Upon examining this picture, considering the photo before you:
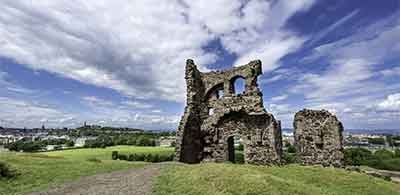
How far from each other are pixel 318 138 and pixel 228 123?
7.17 metres

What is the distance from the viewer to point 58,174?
17.0 m

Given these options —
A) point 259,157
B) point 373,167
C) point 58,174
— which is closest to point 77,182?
point 58,174

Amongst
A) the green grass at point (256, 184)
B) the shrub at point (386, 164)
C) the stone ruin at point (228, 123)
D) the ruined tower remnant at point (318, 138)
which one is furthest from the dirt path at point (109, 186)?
the shrub at point (386, 164)

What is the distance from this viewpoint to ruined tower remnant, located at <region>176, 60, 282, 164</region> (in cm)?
2166

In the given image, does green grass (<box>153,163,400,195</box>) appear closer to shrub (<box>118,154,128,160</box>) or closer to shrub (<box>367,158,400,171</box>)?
shrub (<box>118,154,128,160</box>)

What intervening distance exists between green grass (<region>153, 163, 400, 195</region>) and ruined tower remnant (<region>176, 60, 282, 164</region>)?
4687 millimetres

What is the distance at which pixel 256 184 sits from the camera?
38.3ft

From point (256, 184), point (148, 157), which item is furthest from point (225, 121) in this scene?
point (148, 157)

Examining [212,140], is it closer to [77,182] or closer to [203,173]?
[203,173]

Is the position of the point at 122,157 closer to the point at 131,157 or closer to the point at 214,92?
the point at 131,157

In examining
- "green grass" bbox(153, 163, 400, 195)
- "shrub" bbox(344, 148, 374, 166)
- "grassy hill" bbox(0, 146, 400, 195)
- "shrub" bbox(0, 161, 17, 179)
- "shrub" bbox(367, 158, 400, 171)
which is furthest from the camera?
"shrub" bbox(344, 148, 374, 166)

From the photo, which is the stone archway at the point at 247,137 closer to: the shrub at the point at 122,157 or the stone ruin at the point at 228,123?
→ the stone ruin at the point at 228,123

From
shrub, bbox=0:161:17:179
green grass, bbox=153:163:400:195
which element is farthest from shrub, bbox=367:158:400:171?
shrub, bbox=0:161:17:179

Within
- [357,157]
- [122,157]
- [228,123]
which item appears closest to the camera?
[228,123]
